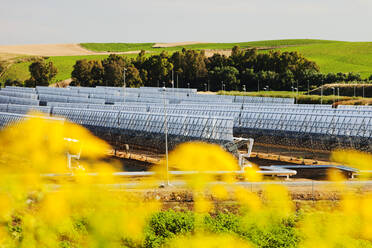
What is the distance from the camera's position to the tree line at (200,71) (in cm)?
13238

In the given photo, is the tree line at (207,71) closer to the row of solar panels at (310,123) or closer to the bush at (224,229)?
the row of solar panels at (310,123)

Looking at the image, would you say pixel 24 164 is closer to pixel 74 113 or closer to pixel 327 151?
pixel 74 113

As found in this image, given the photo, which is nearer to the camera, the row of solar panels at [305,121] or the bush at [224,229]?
the bush at [224,229]

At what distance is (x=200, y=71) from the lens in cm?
14188

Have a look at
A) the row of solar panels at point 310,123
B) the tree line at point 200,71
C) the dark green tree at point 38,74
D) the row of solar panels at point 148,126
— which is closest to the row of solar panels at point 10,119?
the row of solar panels at point 148,126

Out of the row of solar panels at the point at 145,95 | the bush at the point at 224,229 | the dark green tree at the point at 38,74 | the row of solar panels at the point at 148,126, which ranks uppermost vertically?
the dark green tree at the point at 38,74

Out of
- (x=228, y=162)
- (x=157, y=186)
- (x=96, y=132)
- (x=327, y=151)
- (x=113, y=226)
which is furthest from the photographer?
(x=96, y=132)

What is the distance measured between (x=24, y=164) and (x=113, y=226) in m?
22.9

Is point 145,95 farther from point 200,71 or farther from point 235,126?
point 235,126

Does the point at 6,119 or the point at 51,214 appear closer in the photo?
the point at 51,214

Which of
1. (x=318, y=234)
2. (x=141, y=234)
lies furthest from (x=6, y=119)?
(x=318, y=234)

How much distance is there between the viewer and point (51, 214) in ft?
93.0

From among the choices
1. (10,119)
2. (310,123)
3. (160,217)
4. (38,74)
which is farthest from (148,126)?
(38,74)

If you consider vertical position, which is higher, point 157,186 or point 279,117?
point 279,117
